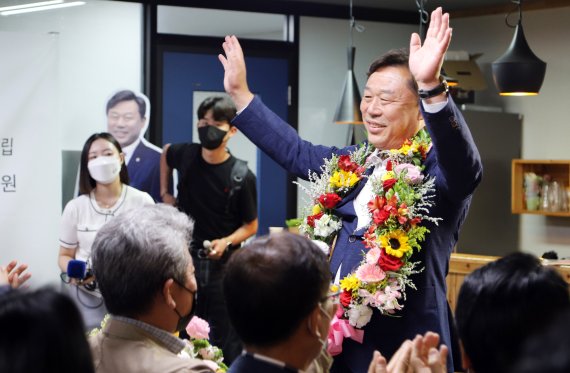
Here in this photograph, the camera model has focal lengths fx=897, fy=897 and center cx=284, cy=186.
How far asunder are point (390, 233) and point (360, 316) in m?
0.25

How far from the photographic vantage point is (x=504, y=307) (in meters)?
1.46

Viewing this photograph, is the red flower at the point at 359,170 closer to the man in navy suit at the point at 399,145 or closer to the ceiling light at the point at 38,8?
the man in navy suit at the point at 399,145

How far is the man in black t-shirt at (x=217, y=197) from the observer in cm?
525

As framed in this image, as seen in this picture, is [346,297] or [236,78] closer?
[346,297]

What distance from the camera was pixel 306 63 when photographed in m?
6.77

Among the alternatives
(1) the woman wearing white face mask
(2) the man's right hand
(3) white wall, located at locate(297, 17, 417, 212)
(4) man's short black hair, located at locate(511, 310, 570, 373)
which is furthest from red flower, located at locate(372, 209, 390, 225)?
(3) white wall, located at locate(297, 17, 417, 212)

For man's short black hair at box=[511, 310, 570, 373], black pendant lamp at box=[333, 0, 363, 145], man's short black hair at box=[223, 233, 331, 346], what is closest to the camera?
man's short black hair at box=[511, 310, 570, 373]

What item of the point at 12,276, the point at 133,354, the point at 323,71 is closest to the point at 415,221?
the point at 133,354

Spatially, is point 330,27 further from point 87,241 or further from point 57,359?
point 57,359

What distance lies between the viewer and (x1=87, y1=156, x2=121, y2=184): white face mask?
4.90m

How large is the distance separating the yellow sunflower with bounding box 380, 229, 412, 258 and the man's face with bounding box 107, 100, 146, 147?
355 cm

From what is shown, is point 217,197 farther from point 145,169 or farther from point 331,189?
point 331,189

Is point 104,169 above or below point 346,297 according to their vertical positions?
above

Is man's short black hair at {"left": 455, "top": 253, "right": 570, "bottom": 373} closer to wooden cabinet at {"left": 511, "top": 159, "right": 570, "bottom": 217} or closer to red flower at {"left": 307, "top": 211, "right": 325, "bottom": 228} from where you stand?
red flower at {"left": 307, "top": 211, "right": 325, "bottom": 228}
